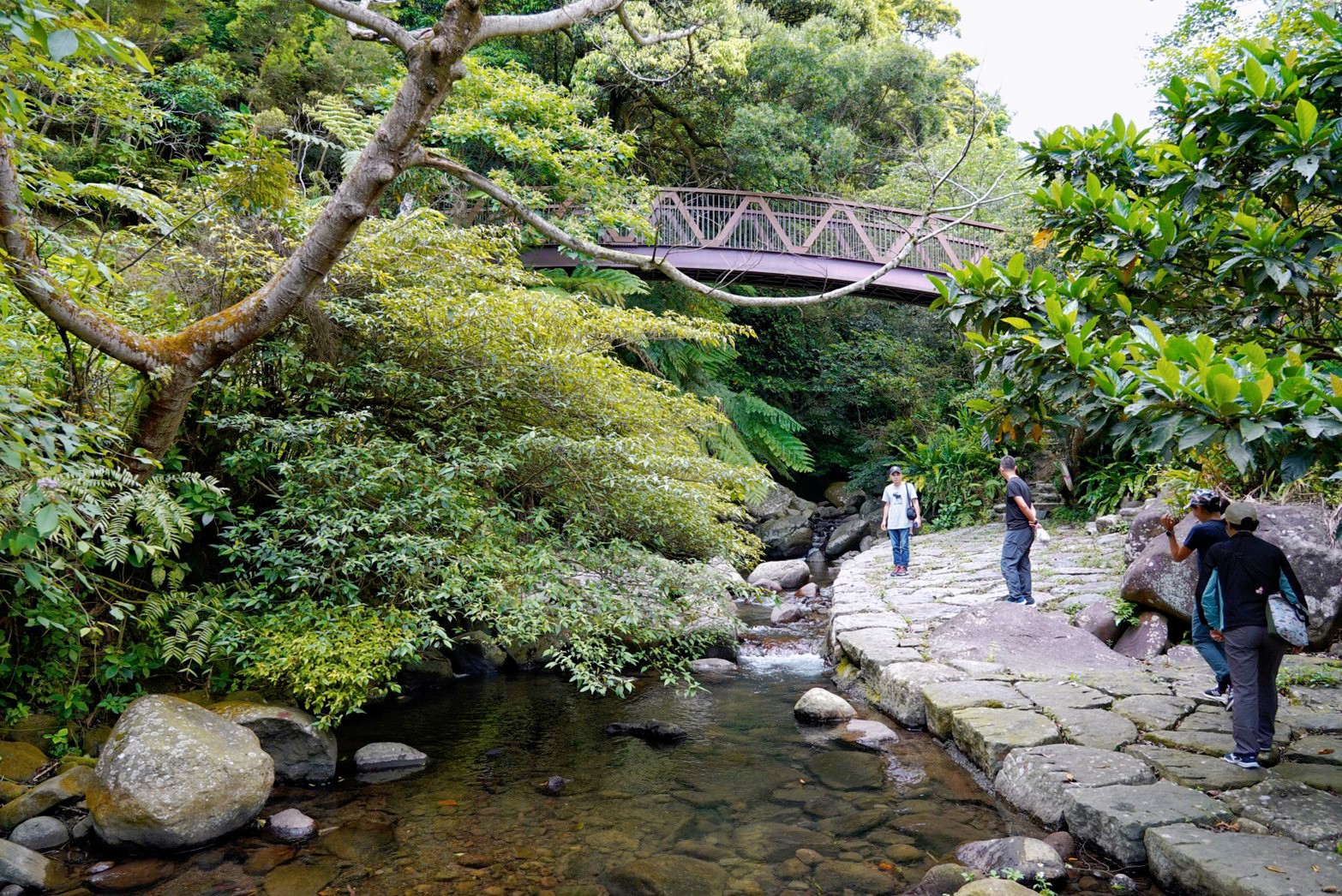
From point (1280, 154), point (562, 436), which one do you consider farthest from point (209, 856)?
point (1280, 154)

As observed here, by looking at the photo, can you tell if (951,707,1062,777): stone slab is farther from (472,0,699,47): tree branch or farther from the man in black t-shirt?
(472,0,699,47): tree branch

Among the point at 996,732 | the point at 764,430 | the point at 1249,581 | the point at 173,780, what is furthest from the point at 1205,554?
the point at 764,430

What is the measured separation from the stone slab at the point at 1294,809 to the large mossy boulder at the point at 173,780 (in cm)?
508

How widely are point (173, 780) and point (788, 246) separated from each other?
41.2 ft

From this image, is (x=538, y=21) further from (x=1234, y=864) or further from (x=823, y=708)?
(x=1234, y=864)

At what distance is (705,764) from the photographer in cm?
530

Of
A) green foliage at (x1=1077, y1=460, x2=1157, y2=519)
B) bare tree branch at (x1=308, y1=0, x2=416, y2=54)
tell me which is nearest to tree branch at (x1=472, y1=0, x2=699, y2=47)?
bare tree branch at (x1=308, y1=0, x2=416, y2=54)

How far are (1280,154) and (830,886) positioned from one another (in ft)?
12.7

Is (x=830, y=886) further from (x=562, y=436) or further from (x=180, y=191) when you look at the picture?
(x=180, y=191)

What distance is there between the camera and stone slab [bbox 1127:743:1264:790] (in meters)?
3.88

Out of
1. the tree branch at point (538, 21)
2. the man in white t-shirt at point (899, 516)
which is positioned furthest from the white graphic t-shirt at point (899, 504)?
the tree branch at point (538, 21)

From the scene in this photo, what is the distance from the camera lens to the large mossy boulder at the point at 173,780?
13.3 feet

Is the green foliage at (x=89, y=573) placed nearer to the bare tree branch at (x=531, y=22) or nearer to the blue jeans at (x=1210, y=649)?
the bare tree branch at (x=531, y=22)

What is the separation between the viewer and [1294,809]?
356 centimetres
